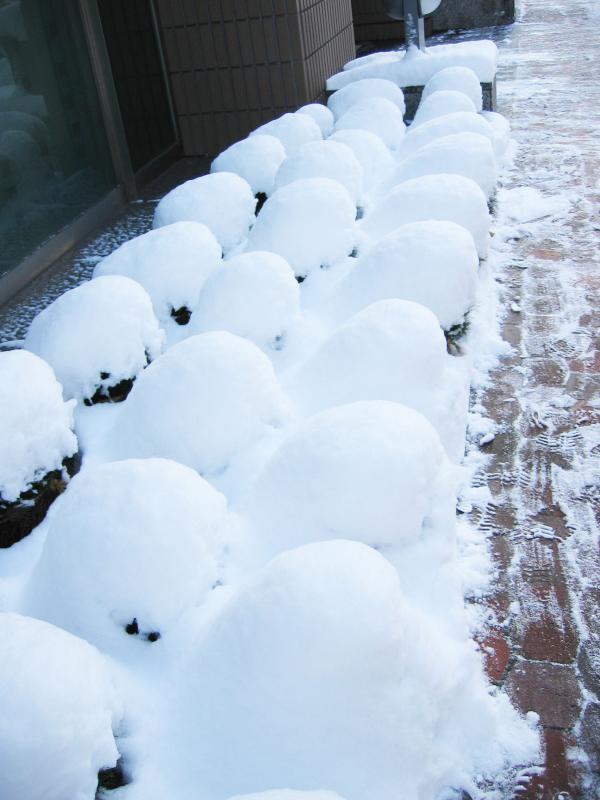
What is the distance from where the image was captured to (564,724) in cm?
183

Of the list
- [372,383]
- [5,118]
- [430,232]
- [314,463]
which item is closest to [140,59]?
[5,118]

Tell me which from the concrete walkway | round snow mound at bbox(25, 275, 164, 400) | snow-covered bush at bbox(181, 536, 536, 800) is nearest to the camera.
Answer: snow-covered bush at bbox(181, 536, 536, 800)

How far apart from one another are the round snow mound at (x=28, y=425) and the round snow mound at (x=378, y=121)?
341cm

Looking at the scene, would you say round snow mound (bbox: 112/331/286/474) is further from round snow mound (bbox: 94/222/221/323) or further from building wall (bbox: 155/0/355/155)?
building wall (bbox: 155/0/355/155)

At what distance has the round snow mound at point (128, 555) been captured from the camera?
192 cm

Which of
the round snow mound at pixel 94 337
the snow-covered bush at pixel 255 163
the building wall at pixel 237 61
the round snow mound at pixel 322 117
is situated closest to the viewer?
the round snow mound at pixel 94 337

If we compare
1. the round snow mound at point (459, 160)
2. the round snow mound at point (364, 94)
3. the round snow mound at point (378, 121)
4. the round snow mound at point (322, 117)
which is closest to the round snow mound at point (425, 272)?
the round snow mound at point (459, 160)

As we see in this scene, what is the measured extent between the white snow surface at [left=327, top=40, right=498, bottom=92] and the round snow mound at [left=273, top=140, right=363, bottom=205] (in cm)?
241

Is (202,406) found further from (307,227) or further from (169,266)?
(307,227)

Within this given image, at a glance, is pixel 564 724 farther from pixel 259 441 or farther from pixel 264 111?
pixel 264 111

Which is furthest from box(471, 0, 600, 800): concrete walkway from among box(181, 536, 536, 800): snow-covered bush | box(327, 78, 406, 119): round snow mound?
box(327, 78, 406, 119): round snow mound

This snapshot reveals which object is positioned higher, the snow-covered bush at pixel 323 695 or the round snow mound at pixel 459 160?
the round snow mound at pixel 459 160

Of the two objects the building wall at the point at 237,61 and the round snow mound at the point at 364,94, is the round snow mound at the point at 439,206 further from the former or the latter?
the building wall at the point at 237,61

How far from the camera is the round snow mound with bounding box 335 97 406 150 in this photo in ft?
17.5
